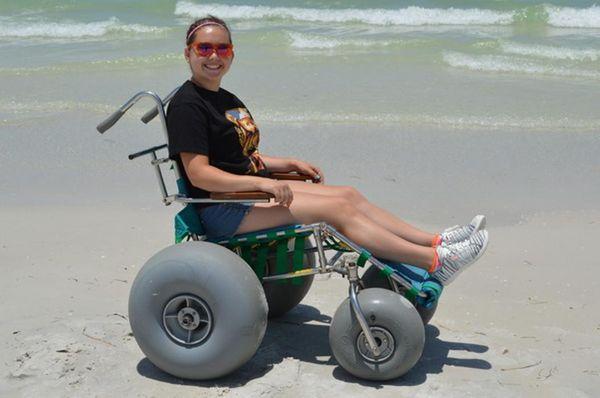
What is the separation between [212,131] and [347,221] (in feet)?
2.53

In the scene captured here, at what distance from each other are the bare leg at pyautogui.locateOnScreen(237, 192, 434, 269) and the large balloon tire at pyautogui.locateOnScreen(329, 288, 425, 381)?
0.21m

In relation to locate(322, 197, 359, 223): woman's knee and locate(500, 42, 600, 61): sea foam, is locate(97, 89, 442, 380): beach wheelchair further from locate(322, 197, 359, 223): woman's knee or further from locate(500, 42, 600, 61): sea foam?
locate(500, 42, 600, 61): sea foam

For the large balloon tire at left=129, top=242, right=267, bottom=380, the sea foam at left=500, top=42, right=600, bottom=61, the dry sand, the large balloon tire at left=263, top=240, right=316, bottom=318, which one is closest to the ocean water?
the sea foam at left=500, top=42, right=600, bottom=61

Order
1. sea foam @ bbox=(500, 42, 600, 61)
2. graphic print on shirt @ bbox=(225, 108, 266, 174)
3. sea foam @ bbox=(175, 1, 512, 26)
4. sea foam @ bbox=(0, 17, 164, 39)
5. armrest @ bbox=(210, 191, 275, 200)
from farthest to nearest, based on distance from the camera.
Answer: sea foam @ bbox=(175, 1, 512, 26)
sea foam @ bbox=(0, 17, 164, 39)
sea foam @ bbox=(500, 42, 600, 61)
graphic print on shirt @ bbox=(225, 108, 266, 174)
armrest @ bbox=(210, 191, 275, 200)

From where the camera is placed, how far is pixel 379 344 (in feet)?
14.6

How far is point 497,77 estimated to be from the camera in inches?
480

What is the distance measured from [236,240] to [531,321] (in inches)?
69.6

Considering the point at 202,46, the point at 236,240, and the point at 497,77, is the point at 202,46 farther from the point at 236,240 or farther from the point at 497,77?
the point at 497,77

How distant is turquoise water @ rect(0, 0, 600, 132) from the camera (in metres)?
10.3

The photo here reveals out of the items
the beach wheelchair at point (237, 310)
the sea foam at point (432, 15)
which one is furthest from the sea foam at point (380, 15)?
the beach wheelchair at point (237, 310)

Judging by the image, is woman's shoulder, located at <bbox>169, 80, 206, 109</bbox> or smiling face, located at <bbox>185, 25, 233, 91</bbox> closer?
woman's shoulder, located at <bbox>169, 80, 206, 109</bbox>

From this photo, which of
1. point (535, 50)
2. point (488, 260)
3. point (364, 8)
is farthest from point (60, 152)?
point (364, 8)

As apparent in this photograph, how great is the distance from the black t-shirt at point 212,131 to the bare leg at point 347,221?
0.31 m

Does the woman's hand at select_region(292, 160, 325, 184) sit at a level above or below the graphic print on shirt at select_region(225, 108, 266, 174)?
below
